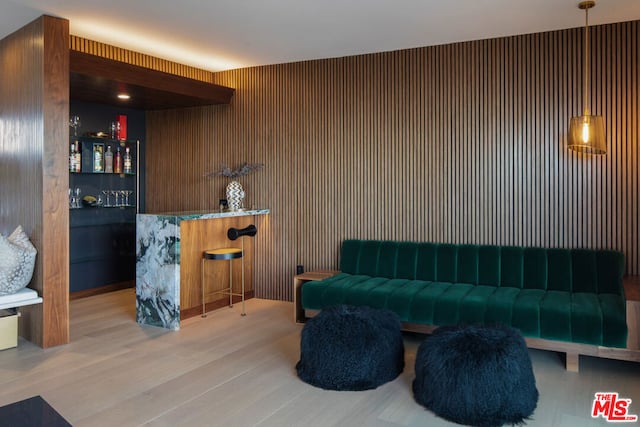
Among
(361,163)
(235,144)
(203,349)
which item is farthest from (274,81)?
(203,349)

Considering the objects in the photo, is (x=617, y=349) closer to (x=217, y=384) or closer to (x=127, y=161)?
(x=217, y=384)

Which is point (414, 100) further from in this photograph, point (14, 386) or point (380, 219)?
point (14, 386)

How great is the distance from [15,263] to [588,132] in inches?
184

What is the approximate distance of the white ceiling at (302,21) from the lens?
4.11 m

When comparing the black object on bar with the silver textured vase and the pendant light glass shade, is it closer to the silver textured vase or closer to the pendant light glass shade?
the silver textured vase

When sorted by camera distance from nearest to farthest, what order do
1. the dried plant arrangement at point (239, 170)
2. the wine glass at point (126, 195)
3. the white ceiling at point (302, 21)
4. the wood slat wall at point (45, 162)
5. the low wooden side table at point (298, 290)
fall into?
the white ceiling at point (302, 21)
the wood slat wall at point (45, 162)
the low wooden side table at point (298, 290)
the dried plant arrangement at point (239, 170)
the wine glass at point (126, 195)

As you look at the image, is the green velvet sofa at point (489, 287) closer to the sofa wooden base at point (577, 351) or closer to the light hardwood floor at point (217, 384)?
the sofa wooden base at point (577, 351)

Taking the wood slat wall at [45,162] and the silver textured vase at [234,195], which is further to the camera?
the silver textured vase at [234,195]

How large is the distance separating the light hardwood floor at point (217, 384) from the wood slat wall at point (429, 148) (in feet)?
4.03

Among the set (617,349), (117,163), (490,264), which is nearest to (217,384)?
(490,264)

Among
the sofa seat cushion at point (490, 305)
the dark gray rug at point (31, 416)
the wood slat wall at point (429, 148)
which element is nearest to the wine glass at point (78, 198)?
the wood slat wall at point (429, 148)

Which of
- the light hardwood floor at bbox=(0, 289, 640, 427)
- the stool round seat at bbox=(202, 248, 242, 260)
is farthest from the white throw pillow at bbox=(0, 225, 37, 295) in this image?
the stool round seat at bbox=(202, 248, 242, 260)
